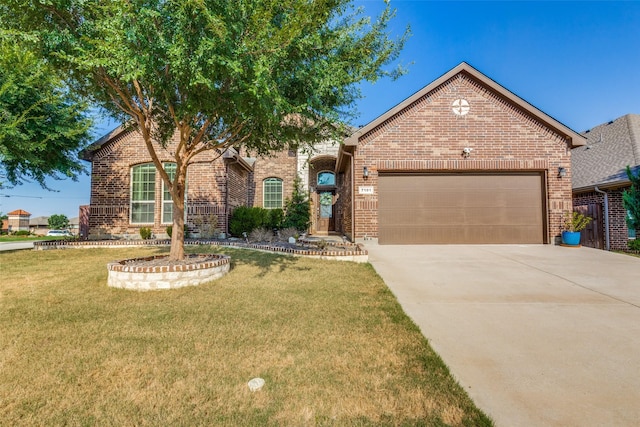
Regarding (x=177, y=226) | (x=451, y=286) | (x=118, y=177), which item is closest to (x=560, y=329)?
(x=451, y=286)

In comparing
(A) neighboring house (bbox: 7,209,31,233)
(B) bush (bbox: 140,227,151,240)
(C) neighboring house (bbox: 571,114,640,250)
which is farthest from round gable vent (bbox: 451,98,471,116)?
(A) neighboring house (bbox: 7,209,31,233)

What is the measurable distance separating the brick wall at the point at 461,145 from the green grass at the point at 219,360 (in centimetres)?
628

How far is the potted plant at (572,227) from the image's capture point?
30.8 ft

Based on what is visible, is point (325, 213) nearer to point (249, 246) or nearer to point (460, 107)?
point (249, 246)

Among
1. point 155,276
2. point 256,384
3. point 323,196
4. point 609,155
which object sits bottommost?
point 256,384

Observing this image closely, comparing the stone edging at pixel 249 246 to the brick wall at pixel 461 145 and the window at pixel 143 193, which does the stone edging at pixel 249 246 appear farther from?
the brick wall at pixel 461 145

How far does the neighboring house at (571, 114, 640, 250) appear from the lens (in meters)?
11.6

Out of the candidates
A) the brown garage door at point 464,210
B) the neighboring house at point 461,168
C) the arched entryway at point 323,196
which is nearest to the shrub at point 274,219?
the arched entryway at point 323,196

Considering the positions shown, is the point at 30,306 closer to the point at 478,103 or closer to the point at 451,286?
the point at 451,286

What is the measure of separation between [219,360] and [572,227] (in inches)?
453

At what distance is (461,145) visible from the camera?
10289 mm

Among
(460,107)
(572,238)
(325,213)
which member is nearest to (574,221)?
(572,238)

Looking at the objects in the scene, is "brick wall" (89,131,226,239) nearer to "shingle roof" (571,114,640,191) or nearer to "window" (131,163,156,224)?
"window" (131,163,156,224)

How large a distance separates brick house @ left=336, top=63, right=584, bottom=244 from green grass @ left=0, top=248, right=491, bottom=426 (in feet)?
19.7
